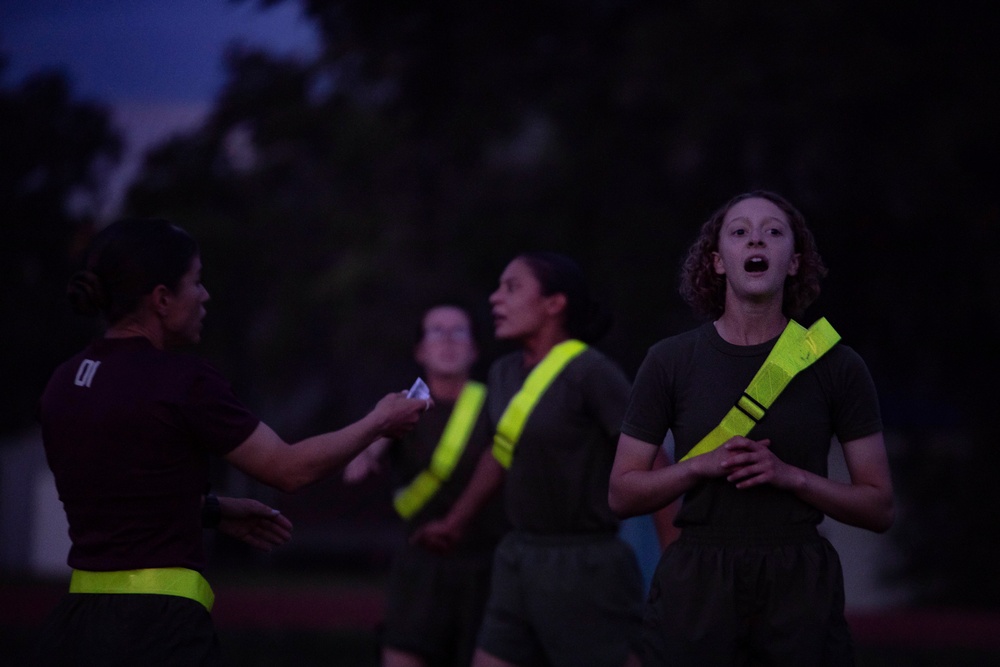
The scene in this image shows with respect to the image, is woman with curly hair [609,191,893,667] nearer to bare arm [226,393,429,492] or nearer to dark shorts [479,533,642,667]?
bare arm [226,393,429,492]

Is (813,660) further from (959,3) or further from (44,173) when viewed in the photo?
(44,173)

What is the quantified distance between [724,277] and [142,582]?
1.96m

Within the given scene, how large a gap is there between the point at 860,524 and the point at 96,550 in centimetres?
215

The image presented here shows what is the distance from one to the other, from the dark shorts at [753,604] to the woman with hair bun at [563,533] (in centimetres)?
164

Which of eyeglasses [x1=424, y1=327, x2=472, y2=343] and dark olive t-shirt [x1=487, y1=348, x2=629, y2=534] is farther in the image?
eyeglasses [x1=424, y1=327, x2=472, y2=343]

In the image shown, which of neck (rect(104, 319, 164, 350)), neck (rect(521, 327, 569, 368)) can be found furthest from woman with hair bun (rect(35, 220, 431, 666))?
neck (rect(521, 327, 569, 368))

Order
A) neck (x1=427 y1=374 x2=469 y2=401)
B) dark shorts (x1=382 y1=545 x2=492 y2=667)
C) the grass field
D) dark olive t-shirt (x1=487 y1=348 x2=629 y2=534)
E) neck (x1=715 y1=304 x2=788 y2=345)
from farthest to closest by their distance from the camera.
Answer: the grass field, neck (x1=427 y1=374 x2=469 y2=401), dark shorts (x1=382 y1=545 x2=492 y2=667), dark olive t-shirt (x1=487 y1=348 x2=629 y2=534), neck (x1=715 y1=304 x2=788 y2=345)

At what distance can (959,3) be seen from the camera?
12570 millimetres

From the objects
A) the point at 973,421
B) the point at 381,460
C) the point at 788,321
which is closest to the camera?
the point at 788,321

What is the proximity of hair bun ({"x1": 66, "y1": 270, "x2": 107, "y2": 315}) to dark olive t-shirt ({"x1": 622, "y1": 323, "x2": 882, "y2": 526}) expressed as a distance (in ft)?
5.18

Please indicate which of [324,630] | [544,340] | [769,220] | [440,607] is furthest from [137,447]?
[324,630]

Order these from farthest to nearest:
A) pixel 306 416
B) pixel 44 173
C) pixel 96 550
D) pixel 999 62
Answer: pixel 306 416 → pixel 44 173 → pixel 999 62 → pixel 96 550

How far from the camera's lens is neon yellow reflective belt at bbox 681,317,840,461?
359cm

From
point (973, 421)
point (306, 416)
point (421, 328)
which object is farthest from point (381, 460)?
point (306, 416)
